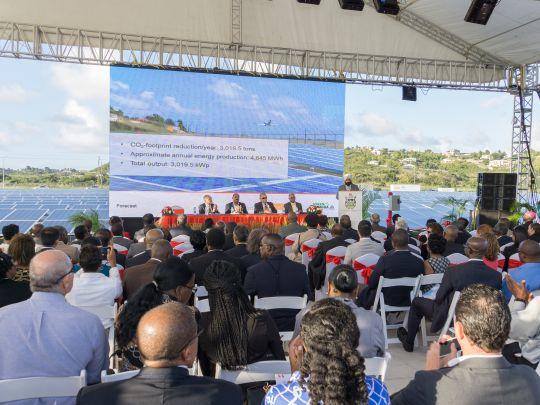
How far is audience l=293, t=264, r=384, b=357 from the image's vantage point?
2328 mm

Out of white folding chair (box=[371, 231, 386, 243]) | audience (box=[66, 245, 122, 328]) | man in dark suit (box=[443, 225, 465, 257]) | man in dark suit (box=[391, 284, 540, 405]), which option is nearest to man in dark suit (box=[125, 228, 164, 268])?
audience (box=[66, 245, 122, 328])

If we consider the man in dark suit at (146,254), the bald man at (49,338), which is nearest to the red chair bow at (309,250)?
the man in dark suit at (146,254)

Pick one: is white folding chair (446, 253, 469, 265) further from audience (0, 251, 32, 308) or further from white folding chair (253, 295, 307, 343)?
audience (0, 251, 32, 308)

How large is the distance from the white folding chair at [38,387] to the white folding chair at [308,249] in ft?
13.6

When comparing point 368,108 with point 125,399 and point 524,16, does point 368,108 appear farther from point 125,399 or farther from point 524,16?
point 125,399

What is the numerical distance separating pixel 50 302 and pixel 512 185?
11.0m

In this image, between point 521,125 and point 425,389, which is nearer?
point 425,389

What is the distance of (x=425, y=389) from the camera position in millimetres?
1524

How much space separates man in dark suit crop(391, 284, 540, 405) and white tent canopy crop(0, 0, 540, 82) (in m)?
8.92

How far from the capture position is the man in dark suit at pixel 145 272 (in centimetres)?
345

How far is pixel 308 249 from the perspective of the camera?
580cm

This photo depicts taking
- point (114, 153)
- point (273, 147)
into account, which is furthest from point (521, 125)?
point (114, 153)

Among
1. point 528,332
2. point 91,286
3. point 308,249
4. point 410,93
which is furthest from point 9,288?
point 410,93

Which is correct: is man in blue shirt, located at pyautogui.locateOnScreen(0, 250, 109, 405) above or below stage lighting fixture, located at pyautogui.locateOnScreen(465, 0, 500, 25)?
below
